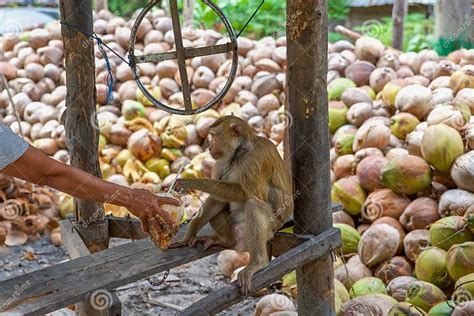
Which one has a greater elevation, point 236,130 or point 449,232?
point 236,130

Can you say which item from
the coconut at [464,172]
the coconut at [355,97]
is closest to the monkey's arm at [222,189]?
the coconut at [464,172]

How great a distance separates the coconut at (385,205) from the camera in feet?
15.5

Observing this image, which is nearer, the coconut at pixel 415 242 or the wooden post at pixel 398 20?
the coconut at pixel 415 242

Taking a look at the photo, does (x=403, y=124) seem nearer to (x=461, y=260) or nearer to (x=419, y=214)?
(x=419, y=214)

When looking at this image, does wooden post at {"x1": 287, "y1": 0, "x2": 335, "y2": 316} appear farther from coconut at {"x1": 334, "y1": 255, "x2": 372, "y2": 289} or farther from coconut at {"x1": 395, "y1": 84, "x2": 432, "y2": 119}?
coconut at {"x1": 395, "y1": 84, "x2": 432, "y2": 119}

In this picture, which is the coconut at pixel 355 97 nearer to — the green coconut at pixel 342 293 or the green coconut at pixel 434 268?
the green coconut at pixel 434 268

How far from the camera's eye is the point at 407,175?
463cm

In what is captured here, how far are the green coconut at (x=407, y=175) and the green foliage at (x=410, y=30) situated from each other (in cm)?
547

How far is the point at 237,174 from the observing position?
3.34 meters

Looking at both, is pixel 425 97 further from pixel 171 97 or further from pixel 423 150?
pixel 171 97

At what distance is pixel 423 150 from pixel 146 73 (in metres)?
3.78

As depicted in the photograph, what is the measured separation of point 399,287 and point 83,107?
2177mm

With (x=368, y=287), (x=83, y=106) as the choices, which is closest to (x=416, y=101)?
(x=368, y=287)

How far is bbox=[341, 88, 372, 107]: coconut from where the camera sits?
5703 millimetres
